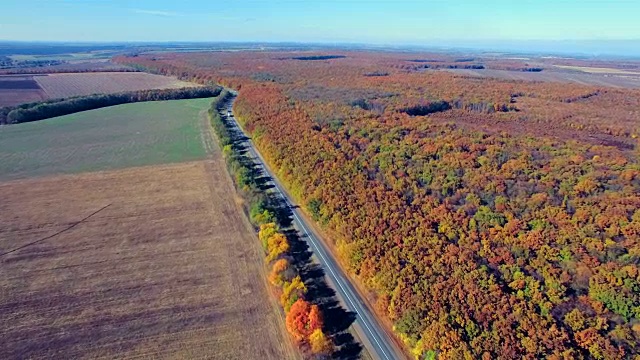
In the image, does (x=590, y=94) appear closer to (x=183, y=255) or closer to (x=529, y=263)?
(x=529, y=263)

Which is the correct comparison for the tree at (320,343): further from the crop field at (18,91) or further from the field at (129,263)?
the crop field at (18,91)

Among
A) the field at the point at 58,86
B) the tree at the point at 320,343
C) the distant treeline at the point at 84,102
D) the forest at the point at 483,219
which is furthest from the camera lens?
the field at the point at 58,86

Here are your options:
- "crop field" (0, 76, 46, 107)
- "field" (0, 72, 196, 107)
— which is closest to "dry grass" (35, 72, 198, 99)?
"field" (0, 72, 196, 107)

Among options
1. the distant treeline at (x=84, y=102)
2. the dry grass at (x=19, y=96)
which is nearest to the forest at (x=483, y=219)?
the distant treeline at (x=84, y=102)

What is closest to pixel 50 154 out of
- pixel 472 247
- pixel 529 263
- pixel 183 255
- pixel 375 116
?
pixel 183 255

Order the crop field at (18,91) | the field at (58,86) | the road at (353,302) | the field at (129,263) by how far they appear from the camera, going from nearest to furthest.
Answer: the road at (353,302) < the field at (129,263) < the crop field at (18,91) < the field at (58,86)

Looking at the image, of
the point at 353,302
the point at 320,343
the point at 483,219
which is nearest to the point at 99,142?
the point at 353,302

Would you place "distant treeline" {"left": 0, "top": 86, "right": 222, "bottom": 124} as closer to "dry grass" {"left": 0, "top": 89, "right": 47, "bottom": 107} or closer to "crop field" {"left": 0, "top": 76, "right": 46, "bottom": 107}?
"dry grass" {"left": 0, "top": 89, "right": 47, "bottom": 107}
